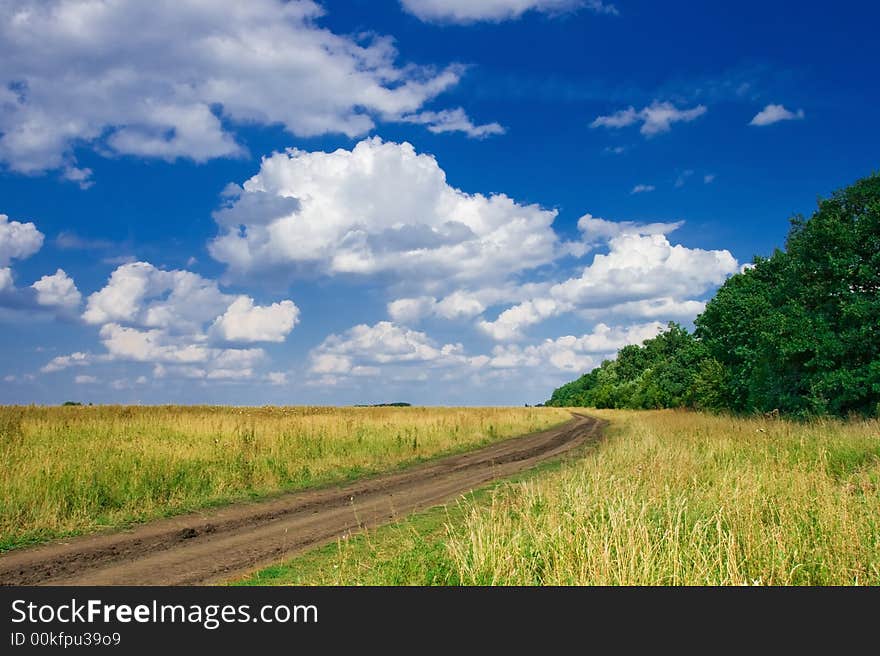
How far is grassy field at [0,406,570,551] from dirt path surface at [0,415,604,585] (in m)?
1.01

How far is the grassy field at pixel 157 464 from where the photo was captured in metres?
11.7

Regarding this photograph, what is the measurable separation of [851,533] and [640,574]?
326 centimetres

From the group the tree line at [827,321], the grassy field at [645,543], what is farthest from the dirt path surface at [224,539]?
the tree line at [827,321]

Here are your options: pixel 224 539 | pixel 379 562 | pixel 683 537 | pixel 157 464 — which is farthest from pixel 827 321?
pixel 157 464

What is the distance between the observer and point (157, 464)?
1477 cm

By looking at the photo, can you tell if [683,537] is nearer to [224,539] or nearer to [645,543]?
[645,543]

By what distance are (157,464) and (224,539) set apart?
214 inches

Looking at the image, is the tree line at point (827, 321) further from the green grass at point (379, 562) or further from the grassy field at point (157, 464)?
the green grass at point (379, 562)

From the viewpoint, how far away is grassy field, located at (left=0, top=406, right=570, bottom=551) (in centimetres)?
1172

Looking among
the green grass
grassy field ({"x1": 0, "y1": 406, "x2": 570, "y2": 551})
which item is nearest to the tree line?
grassy field ({"x1": 0, "y1": 406, "x2": 570, "y2": 551})

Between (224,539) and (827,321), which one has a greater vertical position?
(827,321)

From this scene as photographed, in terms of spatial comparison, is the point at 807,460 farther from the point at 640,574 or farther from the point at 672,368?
the point at 672,368

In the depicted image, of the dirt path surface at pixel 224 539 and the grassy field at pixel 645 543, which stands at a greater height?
the grassy field at pixel 645 543

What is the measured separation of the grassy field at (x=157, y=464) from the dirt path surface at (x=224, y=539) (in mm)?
1006
